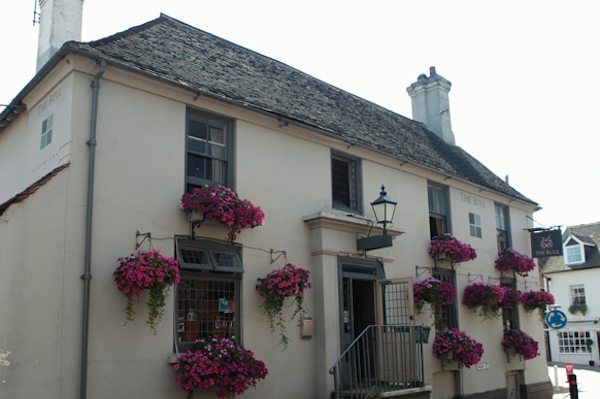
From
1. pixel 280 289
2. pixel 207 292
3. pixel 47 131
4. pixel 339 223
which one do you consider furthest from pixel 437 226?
pixel 47 131

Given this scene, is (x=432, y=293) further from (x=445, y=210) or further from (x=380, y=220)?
(x=445, y=210)

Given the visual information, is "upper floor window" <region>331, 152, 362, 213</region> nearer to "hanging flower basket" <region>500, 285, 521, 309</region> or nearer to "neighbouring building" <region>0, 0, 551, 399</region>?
"neighbouring building" <region>0, 0, 551, 399</region>

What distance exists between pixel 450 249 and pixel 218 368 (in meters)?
7.59

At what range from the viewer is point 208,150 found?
34.3 feet

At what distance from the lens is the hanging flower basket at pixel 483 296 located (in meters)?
15.5

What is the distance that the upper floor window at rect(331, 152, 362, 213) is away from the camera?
12.9 meters

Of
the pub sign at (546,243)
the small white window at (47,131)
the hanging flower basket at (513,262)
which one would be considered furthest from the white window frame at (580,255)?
the small white window at (47,131)

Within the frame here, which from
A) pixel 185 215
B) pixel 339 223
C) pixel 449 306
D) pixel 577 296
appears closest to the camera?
pixel 185 215

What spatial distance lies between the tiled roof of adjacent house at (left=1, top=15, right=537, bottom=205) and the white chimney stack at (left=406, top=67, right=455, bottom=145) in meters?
1.50

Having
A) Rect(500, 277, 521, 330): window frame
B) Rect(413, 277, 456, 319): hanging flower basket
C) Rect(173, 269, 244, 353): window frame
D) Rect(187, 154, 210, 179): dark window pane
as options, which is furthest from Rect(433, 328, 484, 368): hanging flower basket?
Rect(187, 154, 210, 179): dark window pane

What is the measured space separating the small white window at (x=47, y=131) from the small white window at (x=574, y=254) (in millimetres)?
32283

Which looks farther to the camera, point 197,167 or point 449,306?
point 449,306

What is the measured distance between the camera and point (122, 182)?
912 cm

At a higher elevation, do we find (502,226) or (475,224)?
(502,226)
